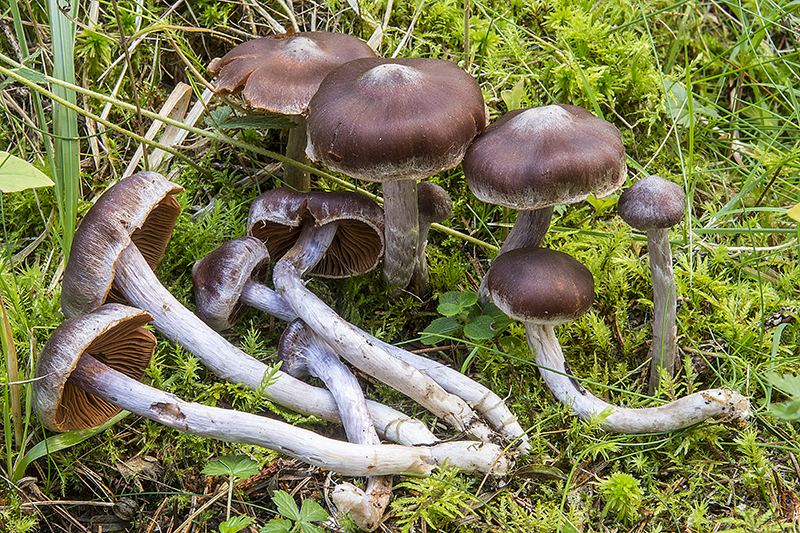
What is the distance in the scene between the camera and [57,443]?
2197 millimetres

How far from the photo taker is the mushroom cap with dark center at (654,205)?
208 cm

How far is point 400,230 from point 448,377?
69 centimetres

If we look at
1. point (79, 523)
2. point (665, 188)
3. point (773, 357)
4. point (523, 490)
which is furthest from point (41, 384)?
point (773, 357)

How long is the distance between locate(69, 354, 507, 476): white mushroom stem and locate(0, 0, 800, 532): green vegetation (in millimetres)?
124

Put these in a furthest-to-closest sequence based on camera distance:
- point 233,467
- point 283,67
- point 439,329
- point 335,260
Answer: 1. point 335,260
2. point 439,329
3. point 283,67
4. point 233,467

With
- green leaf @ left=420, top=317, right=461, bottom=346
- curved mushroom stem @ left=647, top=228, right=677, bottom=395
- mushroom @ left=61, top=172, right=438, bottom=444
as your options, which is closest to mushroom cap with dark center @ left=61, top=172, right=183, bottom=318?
mushroom @ left=61, top=172, right=438, bottom=444

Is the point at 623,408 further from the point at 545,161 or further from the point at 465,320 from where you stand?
the point at 545,161

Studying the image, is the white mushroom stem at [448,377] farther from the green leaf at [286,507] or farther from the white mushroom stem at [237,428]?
the green leaf at [286,507]

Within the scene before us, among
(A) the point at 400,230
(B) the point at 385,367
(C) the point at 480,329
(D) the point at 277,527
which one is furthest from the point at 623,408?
(D) the point at 277,527

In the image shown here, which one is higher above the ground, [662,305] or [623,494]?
[662,305]

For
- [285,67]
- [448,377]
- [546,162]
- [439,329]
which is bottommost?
[448,377]

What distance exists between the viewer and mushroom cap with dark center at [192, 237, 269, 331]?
2.49 meters

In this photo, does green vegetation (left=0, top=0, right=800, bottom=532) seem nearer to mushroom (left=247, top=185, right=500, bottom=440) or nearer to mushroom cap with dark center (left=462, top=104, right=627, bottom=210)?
mushroom (left=247, top=185, right=500, bottom=440)

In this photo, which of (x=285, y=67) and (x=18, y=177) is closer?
(x=18, y=177)
